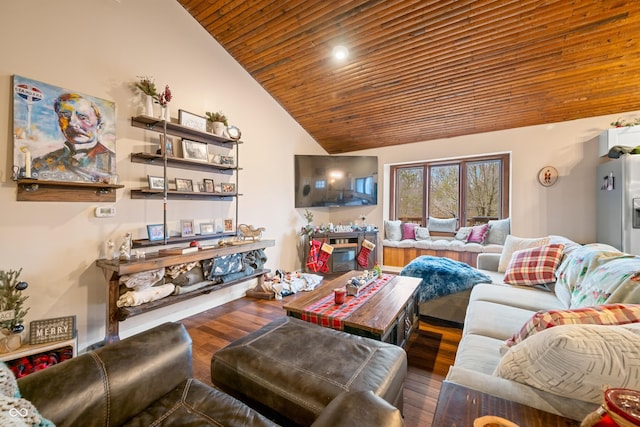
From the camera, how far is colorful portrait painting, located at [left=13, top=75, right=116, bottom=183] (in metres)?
1.92

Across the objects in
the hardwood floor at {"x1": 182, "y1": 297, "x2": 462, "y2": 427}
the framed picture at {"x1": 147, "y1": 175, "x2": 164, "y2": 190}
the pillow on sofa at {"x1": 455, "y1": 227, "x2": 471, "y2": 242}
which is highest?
the framed picture at {"x1": 147, "y1": 175, "x2": 164, "y2": 190}

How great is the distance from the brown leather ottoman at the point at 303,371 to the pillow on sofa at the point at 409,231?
12.8 feet

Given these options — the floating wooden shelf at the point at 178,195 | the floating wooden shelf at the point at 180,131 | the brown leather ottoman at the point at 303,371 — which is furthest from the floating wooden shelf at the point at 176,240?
the brown leather ottoman at the point at 303,371

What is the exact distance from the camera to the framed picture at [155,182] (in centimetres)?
259

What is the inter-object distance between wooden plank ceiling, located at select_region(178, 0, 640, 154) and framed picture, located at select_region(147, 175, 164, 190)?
197cm

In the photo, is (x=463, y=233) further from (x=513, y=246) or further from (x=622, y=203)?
(x=622, y=203)

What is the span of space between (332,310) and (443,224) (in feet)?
12.4

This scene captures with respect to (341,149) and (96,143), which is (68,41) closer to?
(96,143)

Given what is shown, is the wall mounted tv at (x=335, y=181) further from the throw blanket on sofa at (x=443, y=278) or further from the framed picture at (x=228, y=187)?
the throw blanket on sofa at (x=443, y=278)

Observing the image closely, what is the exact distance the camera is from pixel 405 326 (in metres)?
2.21

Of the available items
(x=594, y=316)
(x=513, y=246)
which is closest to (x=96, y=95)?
(x=594, y=316)

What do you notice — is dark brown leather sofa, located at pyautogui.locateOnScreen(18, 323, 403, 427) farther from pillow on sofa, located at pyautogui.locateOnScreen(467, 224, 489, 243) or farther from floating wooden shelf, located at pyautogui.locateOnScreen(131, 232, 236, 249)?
pillow on sofa, located at pyautogui.locateOnScreen(467, 224, 489, 243)

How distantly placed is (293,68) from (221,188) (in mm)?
1865

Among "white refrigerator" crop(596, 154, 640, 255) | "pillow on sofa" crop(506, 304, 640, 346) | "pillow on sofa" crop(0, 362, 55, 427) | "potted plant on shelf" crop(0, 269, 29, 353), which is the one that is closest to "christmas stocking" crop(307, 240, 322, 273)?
"potted plant on shelf" crop(0, 269, 29, 353)
